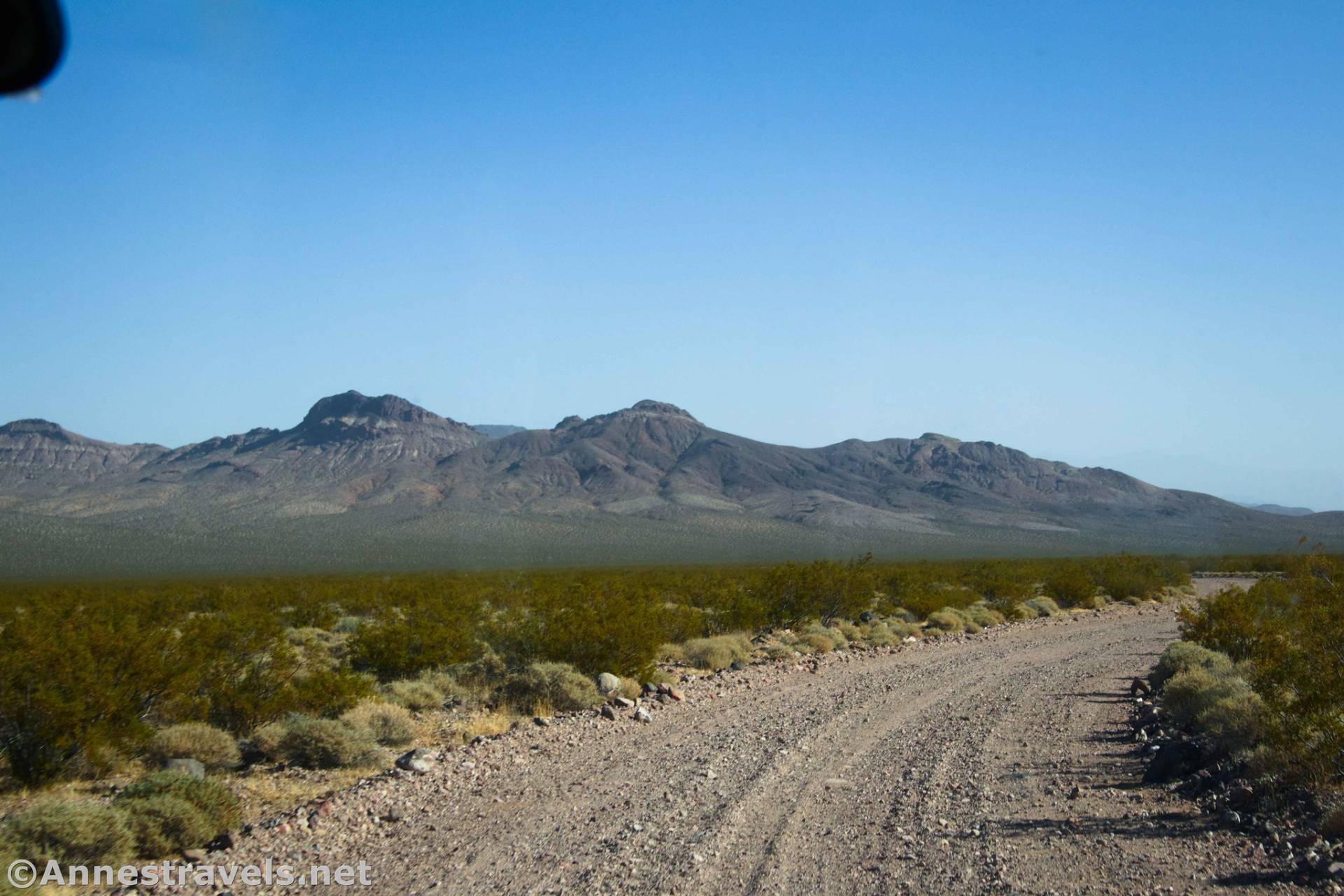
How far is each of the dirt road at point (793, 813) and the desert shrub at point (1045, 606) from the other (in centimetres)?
2206

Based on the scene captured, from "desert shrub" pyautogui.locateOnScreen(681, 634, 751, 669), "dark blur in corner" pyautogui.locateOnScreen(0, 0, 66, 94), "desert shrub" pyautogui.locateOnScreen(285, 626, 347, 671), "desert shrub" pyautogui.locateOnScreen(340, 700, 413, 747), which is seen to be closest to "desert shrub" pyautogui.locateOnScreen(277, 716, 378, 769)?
"desert shrub" pyautogui.locateOnScreen(340, 700, 413, 747)

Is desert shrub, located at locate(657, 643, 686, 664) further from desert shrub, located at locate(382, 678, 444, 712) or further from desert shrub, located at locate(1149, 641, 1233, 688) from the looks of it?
desert shrub, located at locate(1149, 641, 1233, 688)

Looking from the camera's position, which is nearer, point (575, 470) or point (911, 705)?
point (911, 705)

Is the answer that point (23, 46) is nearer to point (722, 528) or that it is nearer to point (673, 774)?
point (673, 774)

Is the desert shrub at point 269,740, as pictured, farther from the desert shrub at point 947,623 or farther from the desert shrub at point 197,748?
the desert shrub at point 947,623

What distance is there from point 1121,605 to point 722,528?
79012 millimetres

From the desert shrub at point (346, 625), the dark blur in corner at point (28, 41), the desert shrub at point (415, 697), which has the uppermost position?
the dark blur in corner at point (28, 41)

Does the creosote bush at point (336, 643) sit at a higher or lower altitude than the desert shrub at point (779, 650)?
higher

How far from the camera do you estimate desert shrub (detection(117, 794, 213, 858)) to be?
786 centimetres

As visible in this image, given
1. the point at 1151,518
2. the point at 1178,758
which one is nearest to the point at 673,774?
the point at 1178,758

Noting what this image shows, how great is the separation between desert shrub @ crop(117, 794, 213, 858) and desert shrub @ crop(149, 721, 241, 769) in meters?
2.72

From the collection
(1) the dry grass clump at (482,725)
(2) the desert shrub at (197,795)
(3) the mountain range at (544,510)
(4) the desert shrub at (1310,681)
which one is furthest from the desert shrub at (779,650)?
(3) the mountain range at (544,510)

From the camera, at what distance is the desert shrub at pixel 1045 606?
36031mm

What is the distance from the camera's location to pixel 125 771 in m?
10.7
